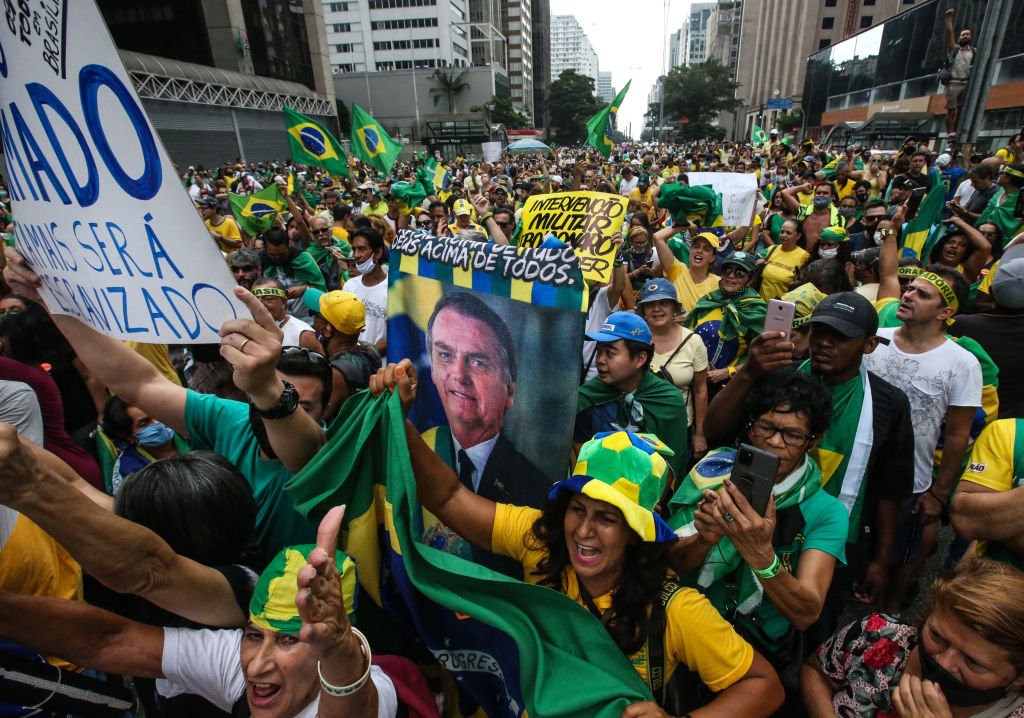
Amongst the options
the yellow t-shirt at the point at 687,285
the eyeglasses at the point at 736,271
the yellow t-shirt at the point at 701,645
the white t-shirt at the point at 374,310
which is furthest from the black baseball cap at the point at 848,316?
the white t-shirt at the point at 374,310

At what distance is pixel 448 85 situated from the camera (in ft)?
225

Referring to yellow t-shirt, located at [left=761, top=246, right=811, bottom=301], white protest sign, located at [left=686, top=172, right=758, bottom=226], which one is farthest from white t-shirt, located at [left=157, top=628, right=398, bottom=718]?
white protest sign, located at [left=686, top=172, right=758, bottom=226]

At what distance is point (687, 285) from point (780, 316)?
285 centimetres

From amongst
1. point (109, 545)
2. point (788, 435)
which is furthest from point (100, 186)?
point (788, 435)

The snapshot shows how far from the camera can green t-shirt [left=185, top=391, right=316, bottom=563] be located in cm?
207

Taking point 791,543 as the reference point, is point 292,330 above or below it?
above

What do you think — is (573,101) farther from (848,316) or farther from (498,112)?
(848,316)

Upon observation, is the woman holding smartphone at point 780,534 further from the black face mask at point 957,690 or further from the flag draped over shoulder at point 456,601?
the flag draped over shoulder at point 456,601

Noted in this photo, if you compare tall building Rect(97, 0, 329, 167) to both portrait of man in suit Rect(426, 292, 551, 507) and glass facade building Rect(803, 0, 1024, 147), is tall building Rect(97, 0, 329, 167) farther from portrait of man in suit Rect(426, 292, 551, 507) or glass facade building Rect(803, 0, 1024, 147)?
glass facade building Rect(803, 0, 1024, 147)

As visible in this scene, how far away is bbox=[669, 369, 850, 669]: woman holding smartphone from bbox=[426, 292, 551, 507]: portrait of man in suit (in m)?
0.61

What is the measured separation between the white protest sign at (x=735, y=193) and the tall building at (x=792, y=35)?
6068 cm

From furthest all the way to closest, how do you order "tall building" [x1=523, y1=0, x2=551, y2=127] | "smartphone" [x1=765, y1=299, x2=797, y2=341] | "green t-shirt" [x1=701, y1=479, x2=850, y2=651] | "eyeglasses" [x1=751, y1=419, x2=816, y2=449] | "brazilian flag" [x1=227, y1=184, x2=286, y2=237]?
"tall building" [x1=523, y1=0, x2=551, y2=127], "brazilian flag" [x1=227, y1=184, x2=286, y2=237], "smartphone" [x1=765, y1=299, x2=797, y2=341], "eyeglasses" [x1=751, y1=419, x2=816, y2=449], "green t-shirt" [x1=701, y1=479, x2=850, y2=651]

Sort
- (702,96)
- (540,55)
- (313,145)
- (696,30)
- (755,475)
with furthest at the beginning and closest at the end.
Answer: (696,30), (540,55), (702,96), (313,145), (755,475)

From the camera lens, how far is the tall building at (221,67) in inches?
1096
